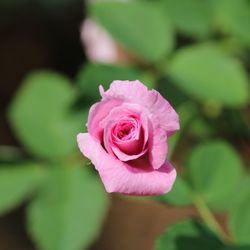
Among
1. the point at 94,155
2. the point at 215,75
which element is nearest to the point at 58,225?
the point at 215,75

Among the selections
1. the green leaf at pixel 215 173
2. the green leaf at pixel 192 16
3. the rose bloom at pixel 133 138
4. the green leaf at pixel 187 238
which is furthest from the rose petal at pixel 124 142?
the green leaf at pixel 192 16

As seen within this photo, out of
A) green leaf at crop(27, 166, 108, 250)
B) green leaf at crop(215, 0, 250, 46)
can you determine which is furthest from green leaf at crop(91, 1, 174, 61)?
green leaf at crop(27, 166, 108, 250)

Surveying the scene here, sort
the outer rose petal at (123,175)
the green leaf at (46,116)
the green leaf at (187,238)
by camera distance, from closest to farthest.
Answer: the outer rose petal at (123,175) < the green leaf at (187,238) < the green leaf at (46,116)

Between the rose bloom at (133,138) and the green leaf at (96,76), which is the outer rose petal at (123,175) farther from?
the green leaf at (96,76)

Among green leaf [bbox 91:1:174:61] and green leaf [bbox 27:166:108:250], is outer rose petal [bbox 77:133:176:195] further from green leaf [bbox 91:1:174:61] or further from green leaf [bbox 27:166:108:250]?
green leaf [bbox 91:1:174:61]

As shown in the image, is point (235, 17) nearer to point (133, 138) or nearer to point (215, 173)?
point (215, 173)
